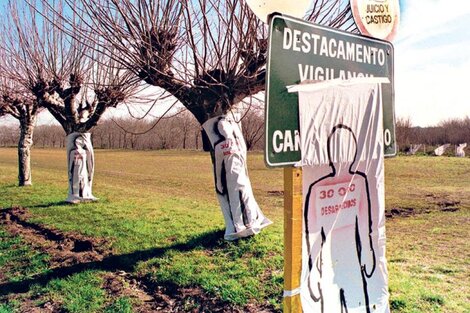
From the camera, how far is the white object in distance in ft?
7.43

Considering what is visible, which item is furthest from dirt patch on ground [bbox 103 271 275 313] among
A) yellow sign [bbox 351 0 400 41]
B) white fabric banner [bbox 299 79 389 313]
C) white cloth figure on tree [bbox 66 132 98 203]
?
white cloth figure on tree [bbox 66 132 98 203]

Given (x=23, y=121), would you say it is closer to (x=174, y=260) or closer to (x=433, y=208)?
(x=174, y=260)

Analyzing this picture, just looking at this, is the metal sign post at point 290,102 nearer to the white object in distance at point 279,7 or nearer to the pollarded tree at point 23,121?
the white object in distance at point 279,7

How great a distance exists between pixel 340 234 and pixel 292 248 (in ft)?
1.52

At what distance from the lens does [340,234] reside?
98.8 inches

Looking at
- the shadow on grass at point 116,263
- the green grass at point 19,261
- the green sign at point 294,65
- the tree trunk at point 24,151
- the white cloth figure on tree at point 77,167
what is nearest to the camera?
the green sign at point 294,65

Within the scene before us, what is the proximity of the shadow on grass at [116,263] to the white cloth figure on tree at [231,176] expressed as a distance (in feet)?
1.45

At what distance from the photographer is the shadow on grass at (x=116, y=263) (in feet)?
16.9

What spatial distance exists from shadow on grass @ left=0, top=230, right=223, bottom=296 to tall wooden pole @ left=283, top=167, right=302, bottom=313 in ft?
12.5

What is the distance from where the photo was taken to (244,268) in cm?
515

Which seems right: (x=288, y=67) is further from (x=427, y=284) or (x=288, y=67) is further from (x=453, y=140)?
Result: (x=453, y=140)

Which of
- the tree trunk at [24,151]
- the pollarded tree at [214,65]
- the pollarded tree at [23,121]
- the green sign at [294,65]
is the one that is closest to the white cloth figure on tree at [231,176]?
the pollarded tree at [214,65]

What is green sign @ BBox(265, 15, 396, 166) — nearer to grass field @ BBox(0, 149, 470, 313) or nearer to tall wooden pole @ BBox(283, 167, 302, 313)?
tall wooden pole @ BBox(283, 167, 302, 313)

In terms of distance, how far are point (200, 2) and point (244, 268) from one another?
125 inches
